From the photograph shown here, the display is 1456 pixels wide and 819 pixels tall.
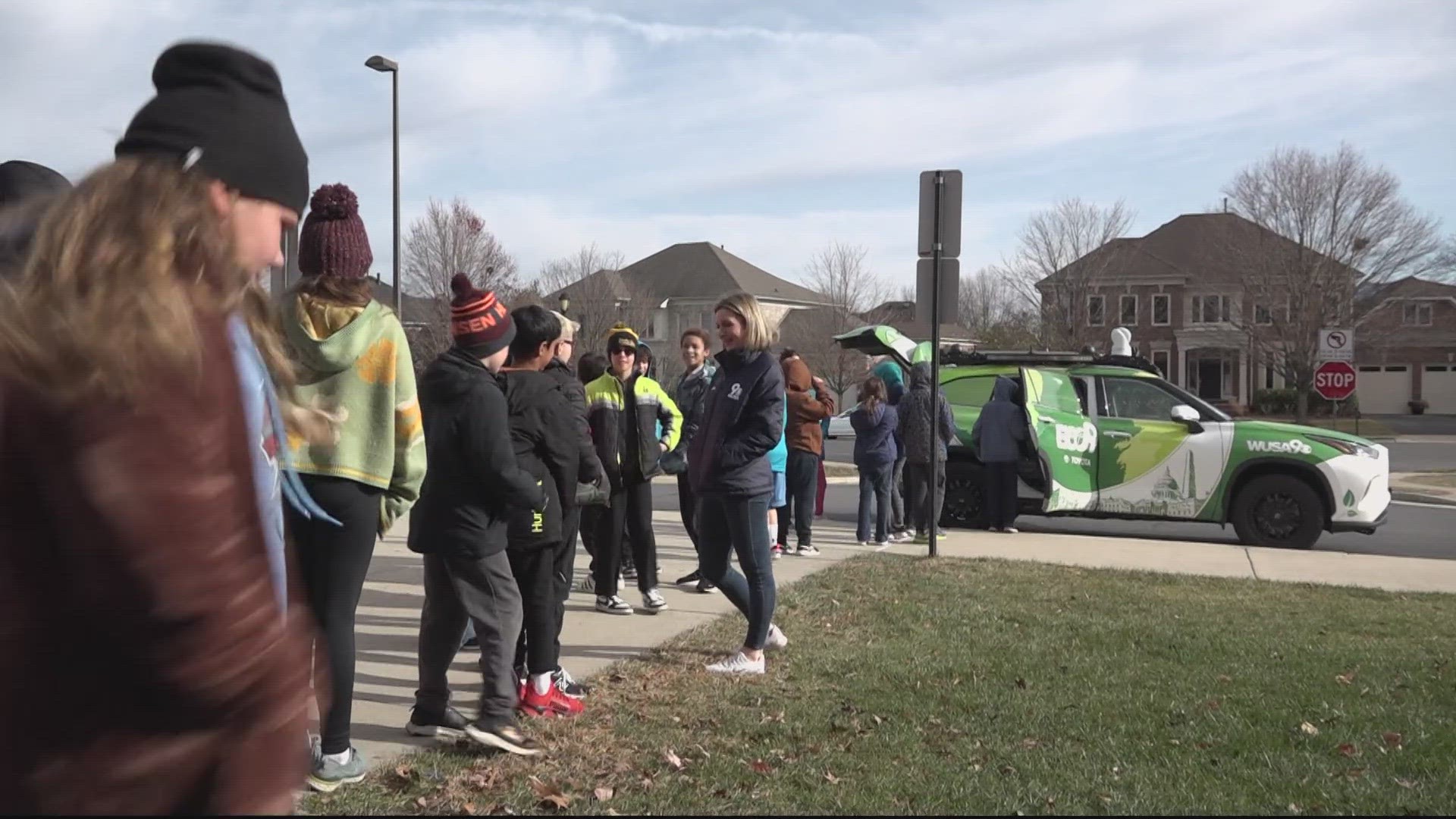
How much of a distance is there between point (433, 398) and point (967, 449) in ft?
30.8

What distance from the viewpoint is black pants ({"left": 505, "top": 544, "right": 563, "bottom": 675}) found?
541 cm

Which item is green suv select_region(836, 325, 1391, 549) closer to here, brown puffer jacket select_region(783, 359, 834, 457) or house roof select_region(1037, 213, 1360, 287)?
brown puffer jacket select_region(783, 359, 834, 457)

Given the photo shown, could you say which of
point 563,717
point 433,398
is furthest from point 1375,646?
point 433,398

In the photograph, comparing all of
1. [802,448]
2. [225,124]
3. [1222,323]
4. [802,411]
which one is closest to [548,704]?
[225,124]

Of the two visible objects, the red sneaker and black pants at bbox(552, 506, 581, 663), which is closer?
the red sneaker

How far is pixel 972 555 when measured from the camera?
1109 cm

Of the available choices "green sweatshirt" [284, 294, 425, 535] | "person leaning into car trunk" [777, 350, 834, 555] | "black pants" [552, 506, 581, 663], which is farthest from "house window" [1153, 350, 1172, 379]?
"green sweatshirt" [284, 294, 425, 535]

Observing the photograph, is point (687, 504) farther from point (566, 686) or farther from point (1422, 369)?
point (1422, 369)

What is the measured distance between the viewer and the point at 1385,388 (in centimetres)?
6297

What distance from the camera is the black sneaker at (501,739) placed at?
4738 mm

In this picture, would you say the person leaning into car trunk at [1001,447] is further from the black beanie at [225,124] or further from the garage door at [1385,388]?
the garage door at [1385,388]

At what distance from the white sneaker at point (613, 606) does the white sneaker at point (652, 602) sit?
0.11m

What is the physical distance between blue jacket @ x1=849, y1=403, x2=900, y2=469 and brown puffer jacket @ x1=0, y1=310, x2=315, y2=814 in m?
10.7

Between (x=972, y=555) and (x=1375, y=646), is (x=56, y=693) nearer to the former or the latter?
(x=1375, y=646)
